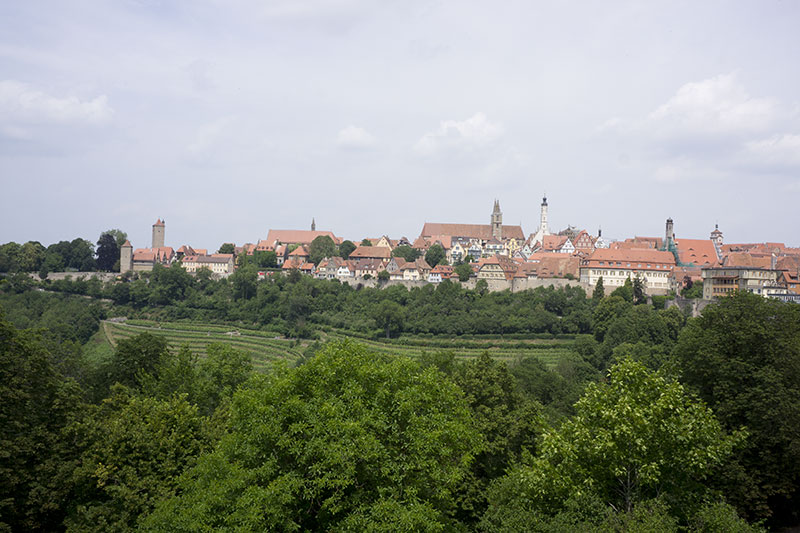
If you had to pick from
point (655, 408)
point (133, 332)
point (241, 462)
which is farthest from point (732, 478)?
point (133, 332)

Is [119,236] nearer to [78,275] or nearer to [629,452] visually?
[78,275]

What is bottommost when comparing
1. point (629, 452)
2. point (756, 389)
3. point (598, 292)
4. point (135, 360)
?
point (135, 360)

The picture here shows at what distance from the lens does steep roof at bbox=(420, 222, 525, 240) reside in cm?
11062

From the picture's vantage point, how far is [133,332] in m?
63.6

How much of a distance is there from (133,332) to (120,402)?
44.3 metres

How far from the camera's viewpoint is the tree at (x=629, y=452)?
14.9 metres

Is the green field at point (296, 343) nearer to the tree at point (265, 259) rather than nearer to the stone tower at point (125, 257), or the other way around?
the stone tower at point (125, 257)

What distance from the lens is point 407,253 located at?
93812mm

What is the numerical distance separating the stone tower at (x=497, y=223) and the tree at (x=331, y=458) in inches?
3829

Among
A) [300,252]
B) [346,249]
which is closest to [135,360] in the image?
[346,249]

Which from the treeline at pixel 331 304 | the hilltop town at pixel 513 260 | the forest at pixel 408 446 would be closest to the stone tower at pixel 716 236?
the hilltop town at pixel 513 260

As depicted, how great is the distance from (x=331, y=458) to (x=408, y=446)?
2.01 metres

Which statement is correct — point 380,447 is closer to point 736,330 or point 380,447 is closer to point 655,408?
point 655,408

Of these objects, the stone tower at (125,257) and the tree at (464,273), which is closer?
the tree at (464,273)
